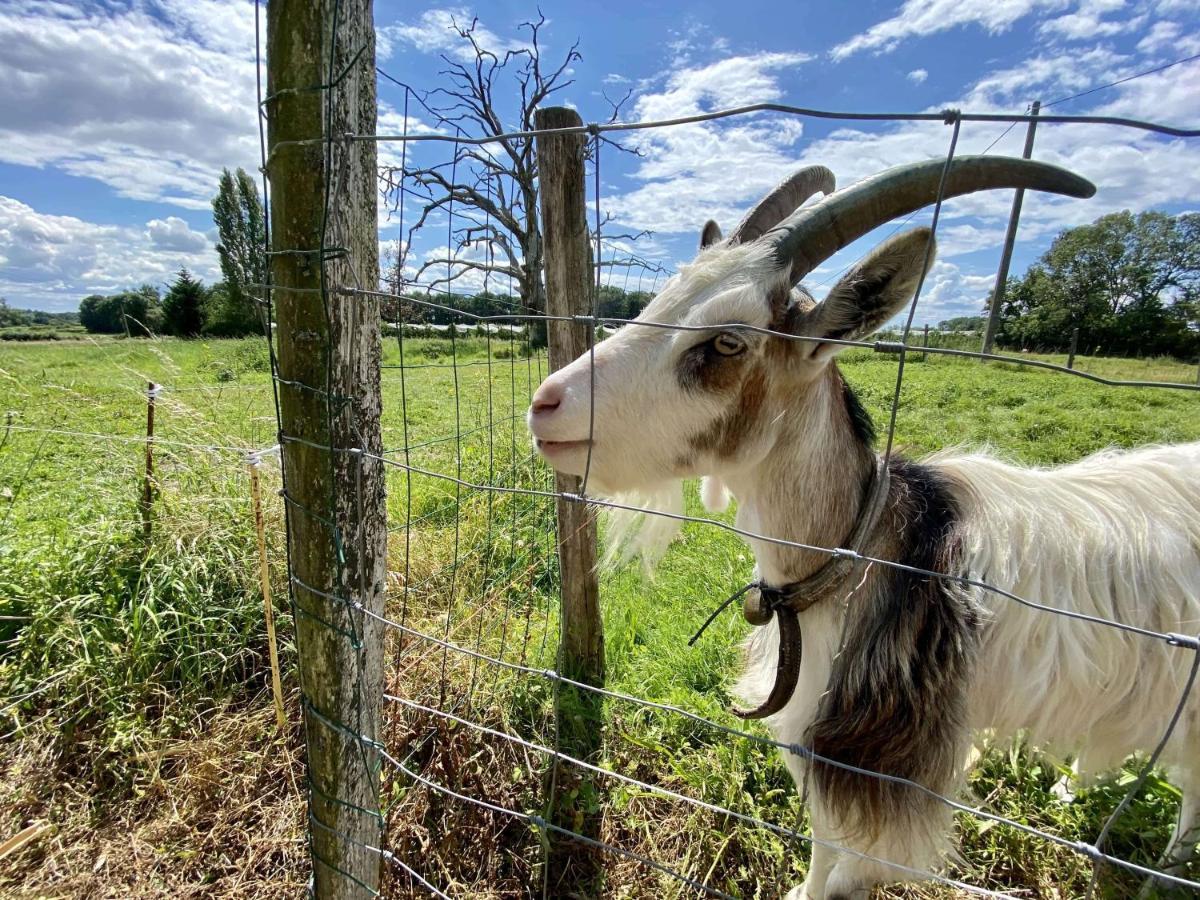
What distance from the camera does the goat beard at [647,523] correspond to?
6.71ft

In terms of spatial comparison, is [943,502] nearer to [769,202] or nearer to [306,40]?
[769,202]

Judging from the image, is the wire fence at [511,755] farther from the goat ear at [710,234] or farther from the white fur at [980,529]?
the goat ear at [710,234]

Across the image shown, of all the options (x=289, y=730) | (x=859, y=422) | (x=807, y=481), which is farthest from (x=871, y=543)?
(x=289, y=730)

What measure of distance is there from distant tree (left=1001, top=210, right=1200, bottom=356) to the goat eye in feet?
3.59

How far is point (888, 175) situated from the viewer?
4.87ft

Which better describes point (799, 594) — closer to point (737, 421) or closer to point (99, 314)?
point (737, 421)

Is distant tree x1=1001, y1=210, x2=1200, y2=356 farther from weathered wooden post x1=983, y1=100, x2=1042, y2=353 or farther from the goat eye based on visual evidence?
the goat eye

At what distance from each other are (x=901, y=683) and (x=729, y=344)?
1060mm

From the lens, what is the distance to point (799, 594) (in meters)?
1.78

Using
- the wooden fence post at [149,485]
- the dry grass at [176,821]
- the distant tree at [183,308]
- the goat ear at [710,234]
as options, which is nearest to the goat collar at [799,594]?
the goat ear at [710,234]

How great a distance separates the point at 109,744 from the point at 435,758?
136 centimetres

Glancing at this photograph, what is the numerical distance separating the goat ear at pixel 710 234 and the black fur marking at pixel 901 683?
1203 mm

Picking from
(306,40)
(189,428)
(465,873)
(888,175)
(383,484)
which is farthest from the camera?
(189,428)

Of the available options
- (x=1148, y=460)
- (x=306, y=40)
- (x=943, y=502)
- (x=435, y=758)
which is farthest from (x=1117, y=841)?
(x=306, y=40)
